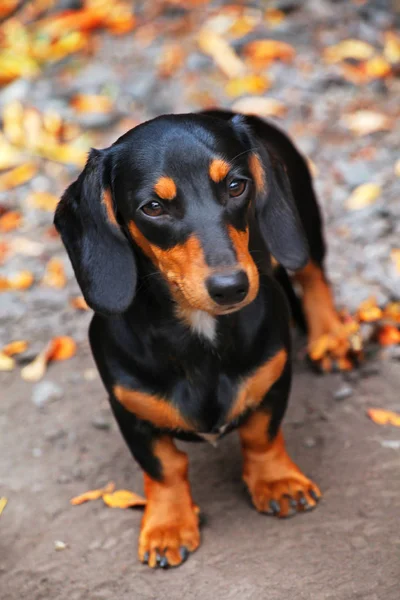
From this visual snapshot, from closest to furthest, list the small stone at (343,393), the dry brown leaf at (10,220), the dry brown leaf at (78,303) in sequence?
the small stone at (343,393), the dry brown leaf at (78,303), the dry brown leaf at (10,220)

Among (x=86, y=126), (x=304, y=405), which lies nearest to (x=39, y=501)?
(x=304, y=405)

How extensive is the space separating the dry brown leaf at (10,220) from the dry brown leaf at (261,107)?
1.74 meters

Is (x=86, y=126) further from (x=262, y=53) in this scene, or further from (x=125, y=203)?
(x=125, y=203)

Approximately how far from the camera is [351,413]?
13.4 feet

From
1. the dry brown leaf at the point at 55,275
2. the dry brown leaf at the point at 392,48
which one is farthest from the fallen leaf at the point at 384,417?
the dry brown leaf at the point at 392,48

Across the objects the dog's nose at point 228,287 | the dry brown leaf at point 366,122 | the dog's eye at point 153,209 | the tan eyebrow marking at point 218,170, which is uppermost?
the tan eyebrow marking at point 218,170

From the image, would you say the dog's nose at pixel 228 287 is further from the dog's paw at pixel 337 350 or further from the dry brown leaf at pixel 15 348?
the dry brown leaf at pixel 15 348

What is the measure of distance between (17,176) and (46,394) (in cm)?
225

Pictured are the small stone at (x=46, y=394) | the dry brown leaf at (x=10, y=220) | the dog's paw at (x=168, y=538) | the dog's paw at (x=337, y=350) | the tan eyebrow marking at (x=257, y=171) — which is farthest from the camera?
the dry brown leaf at (x=10, y=220)

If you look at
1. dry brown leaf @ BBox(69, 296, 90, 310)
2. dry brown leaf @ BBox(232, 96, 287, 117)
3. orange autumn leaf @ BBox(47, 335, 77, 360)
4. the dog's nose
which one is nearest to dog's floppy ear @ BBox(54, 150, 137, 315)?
the dog's nose

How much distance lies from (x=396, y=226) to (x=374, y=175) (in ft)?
1.94

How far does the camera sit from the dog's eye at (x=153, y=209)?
9.50ft

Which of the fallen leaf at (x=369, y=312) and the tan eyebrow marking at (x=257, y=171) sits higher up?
the tan eyebrow marking at (x=257, y=171)

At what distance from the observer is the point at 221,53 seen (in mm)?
6781
